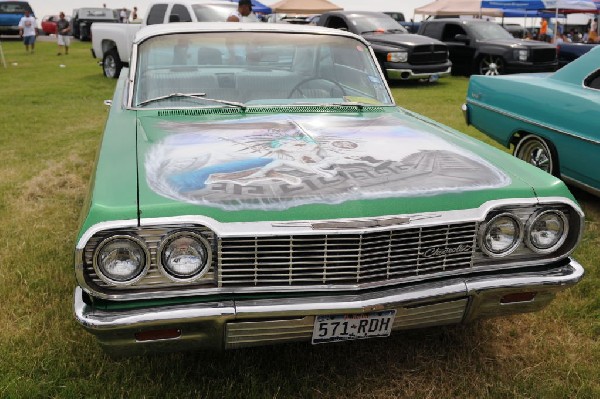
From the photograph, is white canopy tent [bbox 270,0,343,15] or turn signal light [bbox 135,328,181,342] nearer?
turn signal light [bbox 135,328,181,342]

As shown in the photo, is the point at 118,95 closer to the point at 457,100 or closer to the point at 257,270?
the point at 257,270

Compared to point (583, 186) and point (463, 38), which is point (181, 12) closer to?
point (463, 38)

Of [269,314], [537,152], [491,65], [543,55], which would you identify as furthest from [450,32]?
[269,314]

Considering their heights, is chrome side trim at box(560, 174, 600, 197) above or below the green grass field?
above

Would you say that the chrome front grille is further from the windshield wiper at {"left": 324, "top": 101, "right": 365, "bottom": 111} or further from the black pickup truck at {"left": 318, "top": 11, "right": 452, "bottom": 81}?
the black pickup truck at {"left": 318, "top": 11, "right": 452, "bottom": 81}

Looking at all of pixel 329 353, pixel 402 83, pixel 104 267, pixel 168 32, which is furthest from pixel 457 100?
pixel 104 267

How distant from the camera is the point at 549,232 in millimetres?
2369

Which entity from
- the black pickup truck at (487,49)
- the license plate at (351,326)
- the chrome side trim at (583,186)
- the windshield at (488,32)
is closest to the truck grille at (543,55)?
the black pickup truck at (487,49)

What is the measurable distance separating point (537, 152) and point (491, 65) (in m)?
8.05

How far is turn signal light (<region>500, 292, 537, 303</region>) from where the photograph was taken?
7.79 ft

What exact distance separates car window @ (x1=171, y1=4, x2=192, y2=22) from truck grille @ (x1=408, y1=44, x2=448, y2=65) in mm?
4445

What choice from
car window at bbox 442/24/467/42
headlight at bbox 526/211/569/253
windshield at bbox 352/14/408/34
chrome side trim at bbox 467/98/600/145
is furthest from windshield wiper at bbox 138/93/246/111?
car window at bbox 442/24/467/42

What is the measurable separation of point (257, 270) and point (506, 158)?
1390mm

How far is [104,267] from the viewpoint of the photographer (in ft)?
6.48
